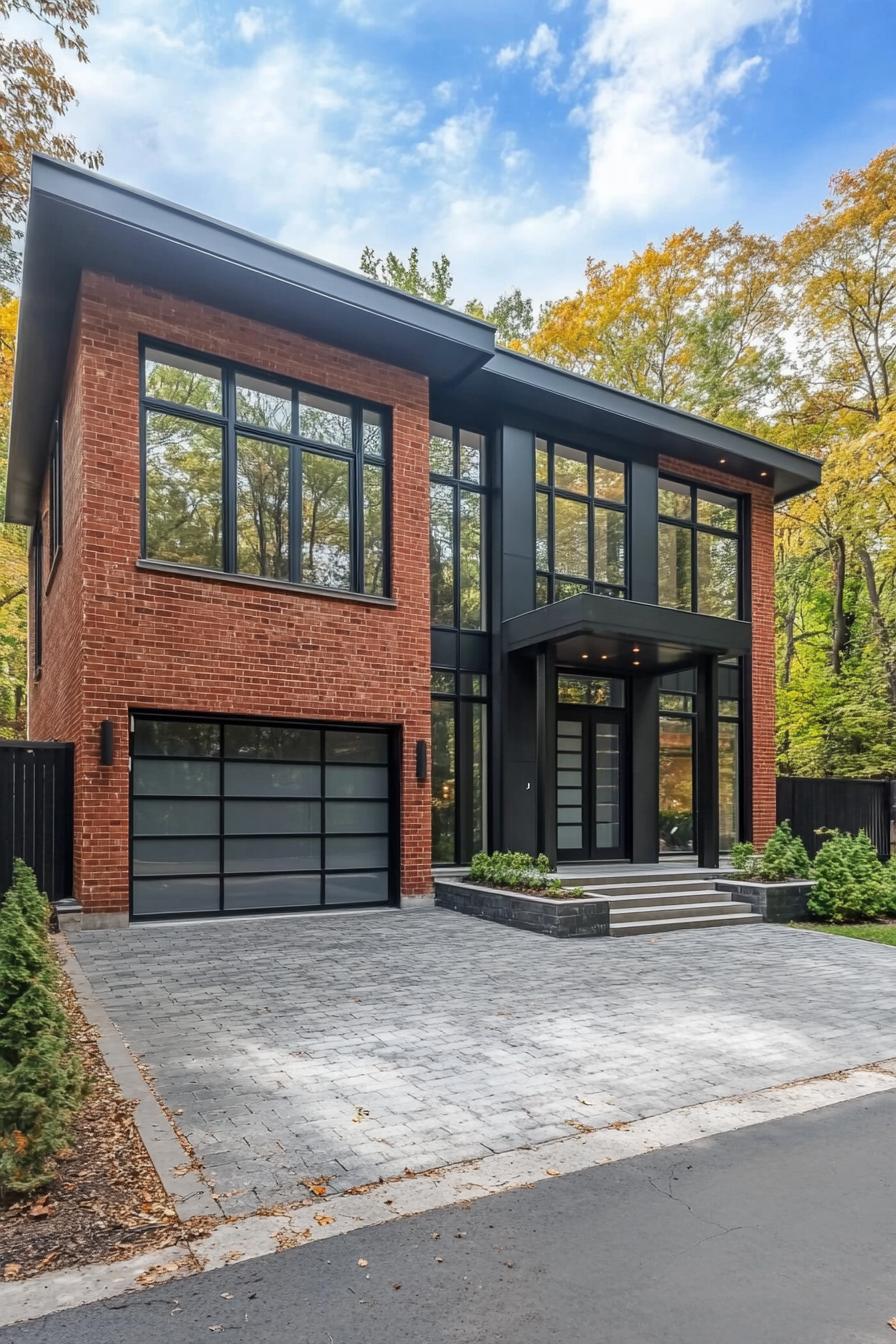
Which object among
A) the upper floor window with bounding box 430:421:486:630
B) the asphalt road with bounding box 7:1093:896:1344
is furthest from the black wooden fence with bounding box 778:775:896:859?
the asphalt road with bounding box 7:1093:896:1344

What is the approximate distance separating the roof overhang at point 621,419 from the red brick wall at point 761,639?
238 millimetres

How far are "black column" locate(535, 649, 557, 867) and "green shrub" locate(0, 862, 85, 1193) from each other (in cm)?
758

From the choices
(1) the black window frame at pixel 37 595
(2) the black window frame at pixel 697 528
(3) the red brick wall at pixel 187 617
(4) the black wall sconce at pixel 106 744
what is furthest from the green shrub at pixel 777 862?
(1) the black window frame at pixel 37 595

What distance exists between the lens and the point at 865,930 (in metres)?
10.0

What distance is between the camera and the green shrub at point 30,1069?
10.5 ft

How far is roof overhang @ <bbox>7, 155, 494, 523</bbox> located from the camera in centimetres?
830

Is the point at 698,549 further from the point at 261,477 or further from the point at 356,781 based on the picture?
the point at 261,477

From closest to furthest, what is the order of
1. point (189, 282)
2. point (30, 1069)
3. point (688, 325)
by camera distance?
point (30, 1069) → point (189, 282) → point (688, 325)

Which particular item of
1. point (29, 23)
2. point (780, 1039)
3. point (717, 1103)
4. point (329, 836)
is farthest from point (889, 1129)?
point (29, 23)

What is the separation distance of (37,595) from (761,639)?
46.3 ft

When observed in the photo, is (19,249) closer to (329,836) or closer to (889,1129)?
(329,836)

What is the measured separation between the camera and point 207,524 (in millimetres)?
9977

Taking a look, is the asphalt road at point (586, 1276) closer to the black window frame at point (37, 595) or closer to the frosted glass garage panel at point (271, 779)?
the frosted glass garage panel at point (271, 779)

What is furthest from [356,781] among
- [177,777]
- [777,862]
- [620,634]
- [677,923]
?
[777,862]
